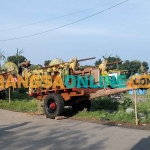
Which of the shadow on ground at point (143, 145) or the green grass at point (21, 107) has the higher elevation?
the green grass at point (21, 107)

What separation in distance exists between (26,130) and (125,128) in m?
3.13

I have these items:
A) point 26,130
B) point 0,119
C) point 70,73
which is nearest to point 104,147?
point 26,130

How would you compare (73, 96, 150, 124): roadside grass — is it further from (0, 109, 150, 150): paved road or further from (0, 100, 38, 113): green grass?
(0, 100, 38, 113): green grass

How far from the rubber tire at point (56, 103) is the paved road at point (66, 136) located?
571 millimetres

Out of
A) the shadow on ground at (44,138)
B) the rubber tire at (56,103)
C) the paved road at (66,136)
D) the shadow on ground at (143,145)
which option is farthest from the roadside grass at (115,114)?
the shadow on ground at (143,145)

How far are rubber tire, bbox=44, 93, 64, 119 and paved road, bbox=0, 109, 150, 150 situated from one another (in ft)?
1.87

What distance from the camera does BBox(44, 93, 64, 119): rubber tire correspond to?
1199 cm

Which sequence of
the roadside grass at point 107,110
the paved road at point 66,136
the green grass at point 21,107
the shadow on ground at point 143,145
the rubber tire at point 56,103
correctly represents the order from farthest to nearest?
the green grass at point 21,107
the rubber tire at point 56,103
the roadside grass at point 107,110
the paved road at point 66,136
the shadow on ground at point 143,145

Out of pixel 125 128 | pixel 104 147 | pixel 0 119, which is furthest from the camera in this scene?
pixel 0 119

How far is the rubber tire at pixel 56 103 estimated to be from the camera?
39.3ft

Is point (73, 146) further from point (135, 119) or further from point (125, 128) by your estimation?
point (135, 119)

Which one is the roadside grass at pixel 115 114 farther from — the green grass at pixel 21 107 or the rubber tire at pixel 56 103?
the green grass at pixel 21 107

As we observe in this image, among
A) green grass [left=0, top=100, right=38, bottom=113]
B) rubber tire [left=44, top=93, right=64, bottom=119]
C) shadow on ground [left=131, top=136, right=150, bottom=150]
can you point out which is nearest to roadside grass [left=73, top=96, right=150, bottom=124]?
rubber tire [left=44, top=93, right=64, bottom=119]

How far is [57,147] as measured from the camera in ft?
24.0
